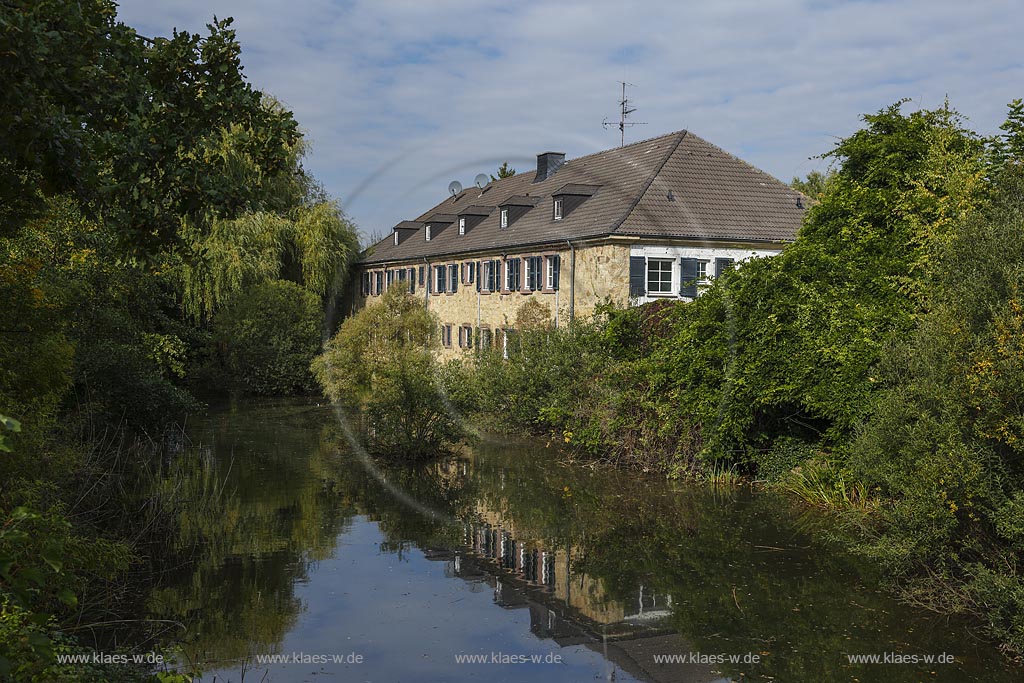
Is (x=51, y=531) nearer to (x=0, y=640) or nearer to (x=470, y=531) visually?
(x=0, y=640)

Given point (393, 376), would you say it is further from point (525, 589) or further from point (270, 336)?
point (270, 336)

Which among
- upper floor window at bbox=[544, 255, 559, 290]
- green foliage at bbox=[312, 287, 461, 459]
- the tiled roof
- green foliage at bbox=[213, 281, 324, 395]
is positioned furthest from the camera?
green foliage at bbox=[213, 281, 324, 395]

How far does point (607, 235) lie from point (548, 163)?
497 inches

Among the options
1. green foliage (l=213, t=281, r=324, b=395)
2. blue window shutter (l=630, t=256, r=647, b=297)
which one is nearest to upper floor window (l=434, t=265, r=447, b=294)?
green foliage (l=213, t=281, r=324, b=395)

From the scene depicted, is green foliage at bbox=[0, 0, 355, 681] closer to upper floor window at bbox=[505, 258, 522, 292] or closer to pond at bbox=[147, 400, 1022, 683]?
pond at bbox=[147, 400, 1022, 683]

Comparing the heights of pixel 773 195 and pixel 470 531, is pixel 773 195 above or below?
above

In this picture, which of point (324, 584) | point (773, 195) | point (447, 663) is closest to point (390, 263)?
point (773, 195)

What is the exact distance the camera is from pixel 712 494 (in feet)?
61.4

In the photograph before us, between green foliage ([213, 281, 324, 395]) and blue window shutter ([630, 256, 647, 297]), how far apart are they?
14.5 m

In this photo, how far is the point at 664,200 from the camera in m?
31.2

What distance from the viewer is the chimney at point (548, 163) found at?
4084cm

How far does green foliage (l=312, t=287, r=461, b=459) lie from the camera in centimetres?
2244

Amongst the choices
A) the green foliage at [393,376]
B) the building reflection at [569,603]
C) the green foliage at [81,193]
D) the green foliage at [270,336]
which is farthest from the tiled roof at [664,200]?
the green foliage at [81,193]

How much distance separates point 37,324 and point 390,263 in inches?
1452
